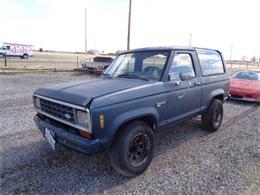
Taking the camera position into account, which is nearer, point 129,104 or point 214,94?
A: point 129,104

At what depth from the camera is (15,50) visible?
3400cm

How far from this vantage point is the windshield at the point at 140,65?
3.81 m

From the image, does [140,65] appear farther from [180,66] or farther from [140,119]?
[140,119]

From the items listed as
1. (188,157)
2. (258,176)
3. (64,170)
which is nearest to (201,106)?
(188,157)

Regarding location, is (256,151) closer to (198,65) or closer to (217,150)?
(217,150)

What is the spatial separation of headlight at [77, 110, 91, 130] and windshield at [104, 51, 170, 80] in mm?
1343

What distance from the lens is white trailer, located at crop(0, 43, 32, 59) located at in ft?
107

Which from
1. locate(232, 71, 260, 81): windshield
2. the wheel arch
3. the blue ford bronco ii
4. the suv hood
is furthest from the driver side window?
locate(232, 71, 260, 81): windshield

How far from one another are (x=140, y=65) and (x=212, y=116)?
2.15 metres

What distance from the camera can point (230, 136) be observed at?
5.00 metres

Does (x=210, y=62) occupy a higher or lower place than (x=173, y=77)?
higher

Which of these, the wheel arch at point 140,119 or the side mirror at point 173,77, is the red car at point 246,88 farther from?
the wheel arch at point 140,119

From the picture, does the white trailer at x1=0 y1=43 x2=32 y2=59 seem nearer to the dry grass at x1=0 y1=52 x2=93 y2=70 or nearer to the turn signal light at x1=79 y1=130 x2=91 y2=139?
the dry grass at x1=0 y1=52 x2=93 y2=70

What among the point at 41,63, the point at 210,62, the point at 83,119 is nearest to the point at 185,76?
the point at 210,62
